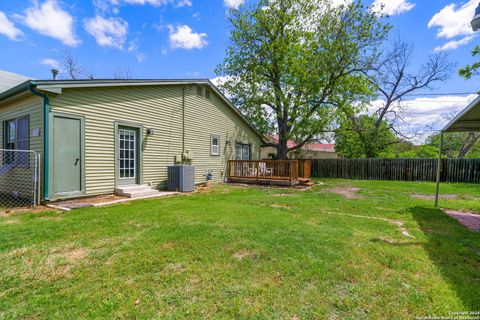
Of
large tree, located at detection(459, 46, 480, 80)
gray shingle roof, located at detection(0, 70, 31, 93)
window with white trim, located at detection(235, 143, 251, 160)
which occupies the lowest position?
window with white trim, located at detection(235, 143, 251, 160)

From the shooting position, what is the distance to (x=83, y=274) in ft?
8.43

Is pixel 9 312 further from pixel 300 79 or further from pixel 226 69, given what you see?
pixel 226 69

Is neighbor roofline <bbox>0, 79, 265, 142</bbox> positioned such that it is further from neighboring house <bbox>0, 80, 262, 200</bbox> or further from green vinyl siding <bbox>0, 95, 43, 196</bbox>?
green vinyl siding <bbox>0, 95, 43, 196</bbox>

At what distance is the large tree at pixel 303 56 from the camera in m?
14.7

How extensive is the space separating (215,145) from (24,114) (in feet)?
23.5

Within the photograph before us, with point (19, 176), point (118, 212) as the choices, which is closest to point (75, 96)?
point (19, 176)

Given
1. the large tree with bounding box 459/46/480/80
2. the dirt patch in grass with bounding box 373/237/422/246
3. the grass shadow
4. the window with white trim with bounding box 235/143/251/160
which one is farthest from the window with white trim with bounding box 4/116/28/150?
the large tree with bounding box 459/46/480/80

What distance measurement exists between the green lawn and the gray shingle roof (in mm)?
8731

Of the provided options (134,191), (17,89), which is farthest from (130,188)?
(17,89)

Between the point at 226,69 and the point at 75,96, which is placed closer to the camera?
the point at 75,96

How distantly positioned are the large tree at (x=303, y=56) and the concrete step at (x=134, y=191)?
10.4m

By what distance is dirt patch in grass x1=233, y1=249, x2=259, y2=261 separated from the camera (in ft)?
9.88

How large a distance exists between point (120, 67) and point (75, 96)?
1813cm

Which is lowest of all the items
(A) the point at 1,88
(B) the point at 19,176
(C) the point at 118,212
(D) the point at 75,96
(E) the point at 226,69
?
(C) the point at 118,212
